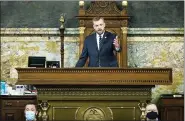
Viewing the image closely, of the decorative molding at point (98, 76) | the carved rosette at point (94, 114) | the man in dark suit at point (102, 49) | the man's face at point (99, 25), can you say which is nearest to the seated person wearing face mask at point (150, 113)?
the decorative molding at point (98, 76)

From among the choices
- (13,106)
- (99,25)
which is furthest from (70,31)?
(99,25)

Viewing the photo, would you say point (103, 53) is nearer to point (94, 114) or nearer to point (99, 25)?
point (99, 25)

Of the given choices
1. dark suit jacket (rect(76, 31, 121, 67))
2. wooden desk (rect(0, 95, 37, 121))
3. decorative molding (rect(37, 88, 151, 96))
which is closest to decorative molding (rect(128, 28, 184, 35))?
wooden desk (rect(0, 95, 37, 121))

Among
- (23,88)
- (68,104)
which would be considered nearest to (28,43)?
(23,88)

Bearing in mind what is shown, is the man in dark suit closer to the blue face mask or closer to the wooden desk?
the blue face mask

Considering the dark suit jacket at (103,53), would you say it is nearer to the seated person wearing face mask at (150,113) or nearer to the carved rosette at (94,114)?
the carved rosette at (94,114)

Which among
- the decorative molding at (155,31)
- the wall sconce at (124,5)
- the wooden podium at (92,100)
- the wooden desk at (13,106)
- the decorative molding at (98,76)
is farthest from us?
the decorative molding at (155,31)

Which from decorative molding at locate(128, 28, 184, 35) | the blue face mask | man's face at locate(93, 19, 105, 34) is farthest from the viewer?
decorative molding at locate(128, 28, 184, 35)

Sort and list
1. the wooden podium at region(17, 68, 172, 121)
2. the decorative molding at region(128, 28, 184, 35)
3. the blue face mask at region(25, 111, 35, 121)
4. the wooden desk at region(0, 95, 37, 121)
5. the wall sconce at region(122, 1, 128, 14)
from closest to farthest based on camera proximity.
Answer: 1. the wooden podium at region(17, 68, 172, 121)
2. the blue face mask at region(25, 111, 35, 121)
3. the wooden desk at region(0, 95, 37, 121)
4. the wall sconce at region(122, 1, 128, 14)
5. the decorative molding at region(128, 28, 184, 35)

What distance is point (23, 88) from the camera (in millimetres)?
9219

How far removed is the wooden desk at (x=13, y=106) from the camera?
352 inches

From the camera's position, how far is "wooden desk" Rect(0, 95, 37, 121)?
8.93m

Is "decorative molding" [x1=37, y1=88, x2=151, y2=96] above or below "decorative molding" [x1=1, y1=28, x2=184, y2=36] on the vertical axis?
below

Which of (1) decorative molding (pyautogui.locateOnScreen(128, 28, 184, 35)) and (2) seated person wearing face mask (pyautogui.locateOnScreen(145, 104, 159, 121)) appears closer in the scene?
(2) seated person wearing face mask (pyautogui.locateOnScreen(145, 104, 159, 121))
